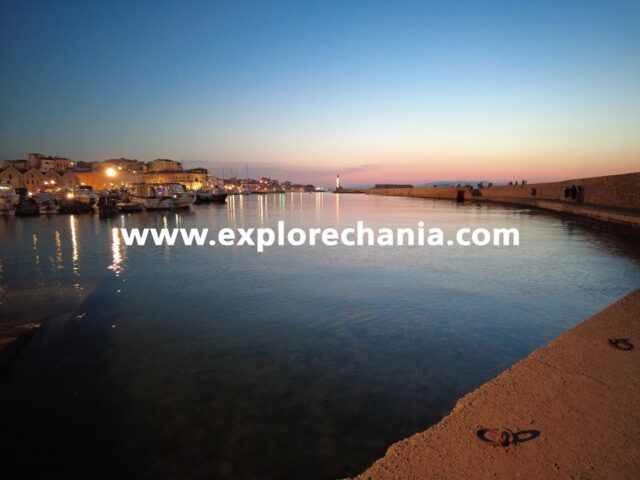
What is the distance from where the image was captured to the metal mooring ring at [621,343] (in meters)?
3.72

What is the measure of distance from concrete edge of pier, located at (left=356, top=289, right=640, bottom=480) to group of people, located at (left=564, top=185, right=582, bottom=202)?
108 ft

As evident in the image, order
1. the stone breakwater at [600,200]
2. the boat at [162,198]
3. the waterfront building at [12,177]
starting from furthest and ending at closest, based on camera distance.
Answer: the waterfront building at [12,177], the boat at [162,198], the stone breakwater at [600,200]

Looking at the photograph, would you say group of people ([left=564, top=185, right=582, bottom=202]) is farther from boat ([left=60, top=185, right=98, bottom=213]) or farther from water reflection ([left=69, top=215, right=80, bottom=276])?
boat ([left=60, top=185, right=98, bottom=213])

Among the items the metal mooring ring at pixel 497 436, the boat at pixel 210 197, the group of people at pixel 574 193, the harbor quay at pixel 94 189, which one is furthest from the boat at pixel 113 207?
the group of people at pixel 574 193

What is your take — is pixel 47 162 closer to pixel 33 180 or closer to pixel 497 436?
pixel 33 180

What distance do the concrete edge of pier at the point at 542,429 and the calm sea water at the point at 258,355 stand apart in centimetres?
94

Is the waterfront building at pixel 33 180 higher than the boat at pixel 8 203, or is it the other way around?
the waterfront building at pixel 33 180

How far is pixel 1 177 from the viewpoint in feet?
220

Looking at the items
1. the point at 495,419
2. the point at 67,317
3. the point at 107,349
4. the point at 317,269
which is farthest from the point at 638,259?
the point at 67,317

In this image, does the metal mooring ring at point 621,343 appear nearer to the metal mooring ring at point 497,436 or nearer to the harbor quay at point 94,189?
the metal mooring ring at point 497,436

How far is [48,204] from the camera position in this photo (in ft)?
135

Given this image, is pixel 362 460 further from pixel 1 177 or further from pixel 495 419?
pixel 1 177

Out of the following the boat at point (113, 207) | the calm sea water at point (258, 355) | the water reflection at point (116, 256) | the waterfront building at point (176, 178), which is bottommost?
the calm sea water at point (258, 355)

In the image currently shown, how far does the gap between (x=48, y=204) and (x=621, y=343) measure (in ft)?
168
